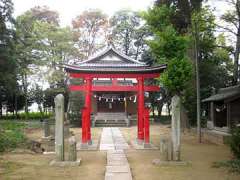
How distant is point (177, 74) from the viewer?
30.4m

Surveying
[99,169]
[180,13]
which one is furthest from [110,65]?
[99,169]

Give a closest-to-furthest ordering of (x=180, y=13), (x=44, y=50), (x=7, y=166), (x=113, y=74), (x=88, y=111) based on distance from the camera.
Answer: (x=7, y=166) → (x=88, y=111) → (x=113, y=74) → (x=180, y=13) → (x=44, y=50)

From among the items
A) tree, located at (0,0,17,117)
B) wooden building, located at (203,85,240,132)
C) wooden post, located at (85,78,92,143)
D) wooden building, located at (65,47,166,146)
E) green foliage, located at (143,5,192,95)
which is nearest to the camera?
wooden post, located at (85,78,92,143)

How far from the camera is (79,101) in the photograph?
4591cm

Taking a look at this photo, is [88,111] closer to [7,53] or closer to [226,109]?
[226,109]

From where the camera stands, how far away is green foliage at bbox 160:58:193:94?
95.5ft

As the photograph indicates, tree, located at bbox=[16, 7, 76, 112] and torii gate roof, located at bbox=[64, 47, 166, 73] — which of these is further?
tree, located at bbox=[16, 7, 76, 112]

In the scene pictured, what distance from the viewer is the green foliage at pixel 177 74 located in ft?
95.5

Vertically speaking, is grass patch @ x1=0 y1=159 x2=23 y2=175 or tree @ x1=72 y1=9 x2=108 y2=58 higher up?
tree @ x1=72 y1=9 x2=108 y2=58

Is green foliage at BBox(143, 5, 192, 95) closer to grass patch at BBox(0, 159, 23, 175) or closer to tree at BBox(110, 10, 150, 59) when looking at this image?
grass patch at BBox(0, 159, 23, 175)

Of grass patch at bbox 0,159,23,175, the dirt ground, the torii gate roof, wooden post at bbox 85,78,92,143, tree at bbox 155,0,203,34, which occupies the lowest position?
the dirt ground

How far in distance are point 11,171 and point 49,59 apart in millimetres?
35318

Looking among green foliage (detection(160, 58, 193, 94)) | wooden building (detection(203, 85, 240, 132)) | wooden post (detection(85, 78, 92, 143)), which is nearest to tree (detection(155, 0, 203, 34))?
green foliage (detection(160, 58, 193, 94))

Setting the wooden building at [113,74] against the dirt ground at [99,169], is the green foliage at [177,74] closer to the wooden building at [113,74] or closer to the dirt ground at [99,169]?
the wooden building at [113,74]
